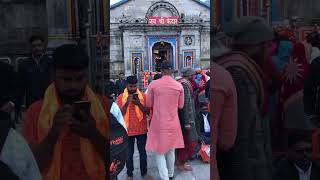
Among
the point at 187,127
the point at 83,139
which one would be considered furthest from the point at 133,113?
the point at 83,139

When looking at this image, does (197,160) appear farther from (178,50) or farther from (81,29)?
(178,50)

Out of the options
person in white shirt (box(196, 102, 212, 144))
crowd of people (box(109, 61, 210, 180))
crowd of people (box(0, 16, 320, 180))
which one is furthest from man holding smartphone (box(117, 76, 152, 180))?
crowd of people (box(0, 16, 320, 180))

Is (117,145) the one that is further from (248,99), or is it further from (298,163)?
(298,163)

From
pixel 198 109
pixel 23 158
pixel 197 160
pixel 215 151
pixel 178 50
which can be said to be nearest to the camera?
pixel 23 158

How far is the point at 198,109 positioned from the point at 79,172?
11.6ft

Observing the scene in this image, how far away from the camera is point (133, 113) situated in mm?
4500

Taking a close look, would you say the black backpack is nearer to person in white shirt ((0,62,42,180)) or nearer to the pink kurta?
person in white shirt ((0,62,42,180))

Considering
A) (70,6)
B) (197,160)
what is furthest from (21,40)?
(197,160)

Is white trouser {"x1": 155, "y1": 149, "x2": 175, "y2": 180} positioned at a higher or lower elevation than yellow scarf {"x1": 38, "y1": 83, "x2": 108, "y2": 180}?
lower

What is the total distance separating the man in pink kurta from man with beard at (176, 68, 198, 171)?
189 mm

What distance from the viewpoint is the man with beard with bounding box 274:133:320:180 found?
245 centimetres

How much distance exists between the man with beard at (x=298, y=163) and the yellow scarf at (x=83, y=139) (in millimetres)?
1108

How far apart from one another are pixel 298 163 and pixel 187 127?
2248mm

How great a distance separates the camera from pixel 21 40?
2.27 meters
